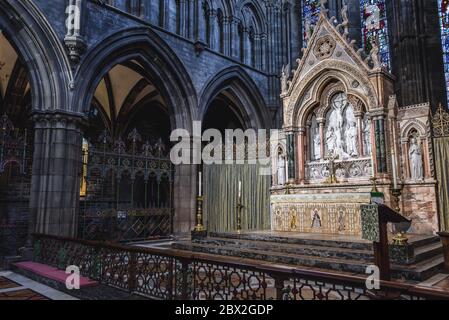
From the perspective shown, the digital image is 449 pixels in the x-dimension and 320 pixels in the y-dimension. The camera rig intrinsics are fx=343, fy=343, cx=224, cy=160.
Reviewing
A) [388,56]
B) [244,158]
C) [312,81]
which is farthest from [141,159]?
[388,56]

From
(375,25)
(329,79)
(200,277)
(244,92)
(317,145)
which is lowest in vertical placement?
(200,277)

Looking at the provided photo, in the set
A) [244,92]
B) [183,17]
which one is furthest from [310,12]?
[183,17]

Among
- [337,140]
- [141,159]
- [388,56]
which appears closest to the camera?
[337,140]

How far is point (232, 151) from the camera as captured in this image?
12570mm

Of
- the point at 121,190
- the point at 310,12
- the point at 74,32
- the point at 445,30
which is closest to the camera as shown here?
the point at 74,32

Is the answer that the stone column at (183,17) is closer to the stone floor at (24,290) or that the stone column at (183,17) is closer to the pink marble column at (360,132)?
the pink marble column at (360,132)

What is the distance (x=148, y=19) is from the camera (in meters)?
11.1

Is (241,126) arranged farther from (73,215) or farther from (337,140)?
(73,215)

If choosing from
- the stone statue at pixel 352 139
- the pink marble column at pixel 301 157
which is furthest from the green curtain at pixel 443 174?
the pink marble column at pixel 301 157

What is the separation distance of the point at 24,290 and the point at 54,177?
354 cm

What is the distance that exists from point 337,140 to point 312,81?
185 cm

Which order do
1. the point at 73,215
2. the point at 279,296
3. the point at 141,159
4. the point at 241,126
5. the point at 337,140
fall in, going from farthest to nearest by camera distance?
the point at 241,126 < the point at 141,159 < the point at 337,140 < the point at 73,215 < the point at 279,296

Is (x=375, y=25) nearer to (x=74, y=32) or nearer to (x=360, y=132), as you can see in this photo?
(x=360, y=132)

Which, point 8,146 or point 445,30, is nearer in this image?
point 8,146
